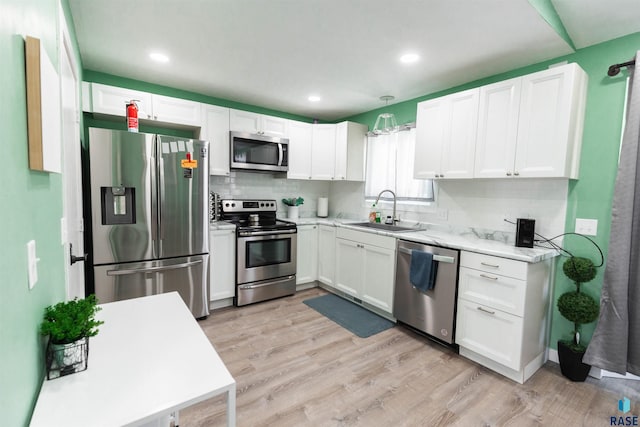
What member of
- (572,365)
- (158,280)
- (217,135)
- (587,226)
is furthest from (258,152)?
(572,365)

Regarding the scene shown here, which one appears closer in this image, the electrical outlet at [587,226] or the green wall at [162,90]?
the electrical outlet at [587,226]

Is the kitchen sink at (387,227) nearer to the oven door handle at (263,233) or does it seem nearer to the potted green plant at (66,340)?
the oven door handle at (263,233)

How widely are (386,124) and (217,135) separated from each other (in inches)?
82.2

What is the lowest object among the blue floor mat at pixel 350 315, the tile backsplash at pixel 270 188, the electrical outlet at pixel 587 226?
the blue floor mat at pixel 350 315

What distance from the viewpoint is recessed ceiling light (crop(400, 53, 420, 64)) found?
2.42m

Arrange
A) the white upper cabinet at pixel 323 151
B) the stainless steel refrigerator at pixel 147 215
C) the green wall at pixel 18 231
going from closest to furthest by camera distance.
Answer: the green wall at pixel 18 231, the stainless steel refrigerator at pixel 147 215, the white upper cabinet at pixel 323 151

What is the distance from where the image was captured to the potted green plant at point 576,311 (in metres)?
2.13

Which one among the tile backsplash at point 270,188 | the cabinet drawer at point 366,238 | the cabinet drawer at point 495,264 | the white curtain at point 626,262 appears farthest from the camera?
the tile backsplash at point 270,188

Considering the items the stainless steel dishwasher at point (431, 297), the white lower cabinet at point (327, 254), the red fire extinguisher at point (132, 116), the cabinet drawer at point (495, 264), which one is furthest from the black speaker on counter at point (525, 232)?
the red fire extinguisher at point (132, 116)

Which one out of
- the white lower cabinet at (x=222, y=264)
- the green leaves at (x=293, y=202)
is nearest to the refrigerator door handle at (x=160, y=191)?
the white lower cabinet at (x=222, y=264)

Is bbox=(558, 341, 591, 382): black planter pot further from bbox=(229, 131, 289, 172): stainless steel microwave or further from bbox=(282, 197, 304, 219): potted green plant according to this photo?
bbox=(229, 131, 289, 172): stainless steel microwave

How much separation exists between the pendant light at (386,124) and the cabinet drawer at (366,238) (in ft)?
4.36

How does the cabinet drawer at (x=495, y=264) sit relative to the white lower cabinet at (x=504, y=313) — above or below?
above

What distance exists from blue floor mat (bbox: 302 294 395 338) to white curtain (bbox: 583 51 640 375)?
1.65 metres
